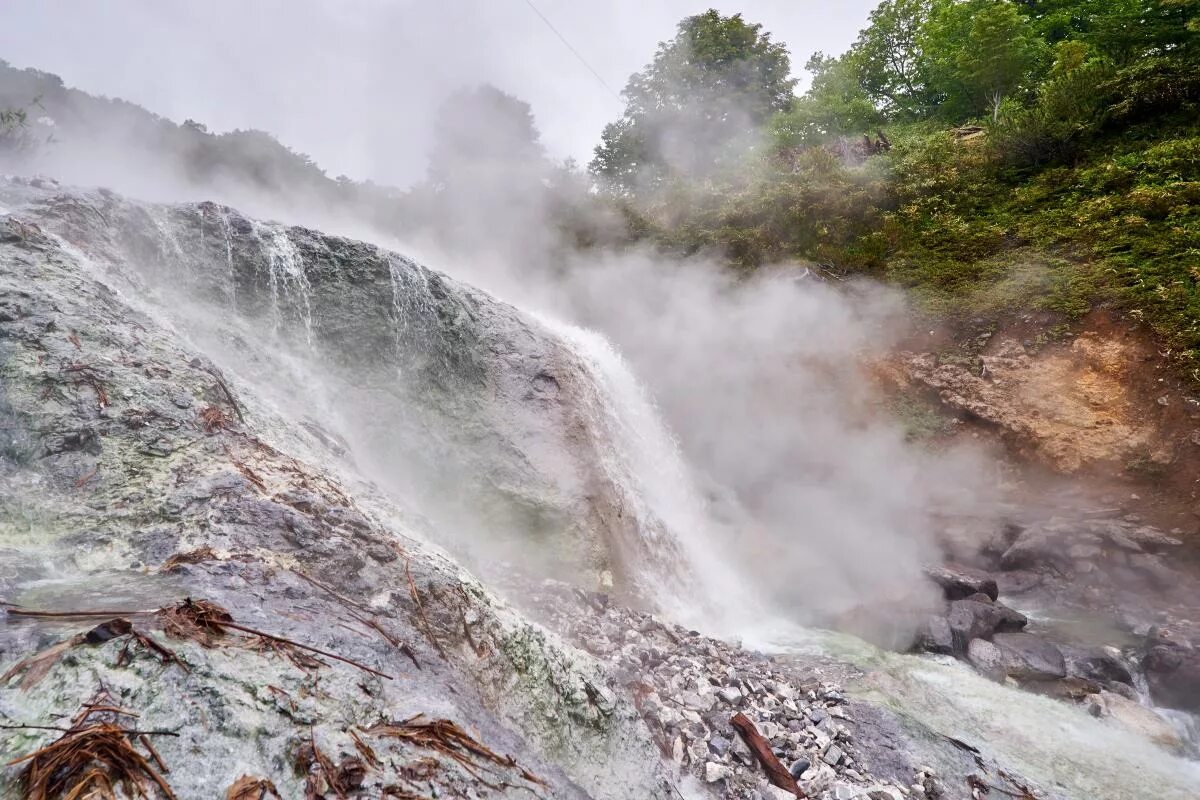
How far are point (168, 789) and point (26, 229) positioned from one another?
605 cm

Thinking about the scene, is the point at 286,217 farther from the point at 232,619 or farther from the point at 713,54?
the point at 232,619

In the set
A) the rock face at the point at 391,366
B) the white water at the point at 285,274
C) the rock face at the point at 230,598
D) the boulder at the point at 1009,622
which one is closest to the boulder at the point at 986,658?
the boulder at the point at 1009,622

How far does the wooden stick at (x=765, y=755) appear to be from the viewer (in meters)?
3.57

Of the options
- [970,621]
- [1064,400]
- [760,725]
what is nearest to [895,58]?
[1064,400]

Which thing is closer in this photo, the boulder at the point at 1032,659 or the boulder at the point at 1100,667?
the boulder at the point at 1032,659

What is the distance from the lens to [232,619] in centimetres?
230

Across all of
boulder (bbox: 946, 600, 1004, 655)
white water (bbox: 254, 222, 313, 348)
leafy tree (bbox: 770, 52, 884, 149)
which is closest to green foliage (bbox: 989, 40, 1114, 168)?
leafy tree (bbox: 770, 52, 884, 149)

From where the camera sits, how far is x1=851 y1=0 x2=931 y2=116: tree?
73.8ft

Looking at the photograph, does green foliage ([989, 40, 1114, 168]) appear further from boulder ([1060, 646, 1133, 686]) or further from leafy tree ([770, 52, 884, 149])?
boulder ([1060, 646, 1133, 686])

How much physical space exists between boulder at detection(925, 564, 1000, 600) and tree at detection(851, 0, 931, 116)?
66.2ft

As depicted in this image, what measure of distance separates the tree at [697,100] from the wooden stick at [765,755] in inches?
851

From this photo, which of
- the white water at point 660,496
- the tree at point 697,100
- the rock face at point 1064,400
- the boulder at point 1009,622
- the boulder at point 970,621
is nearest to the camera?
the boulder at point 970,621

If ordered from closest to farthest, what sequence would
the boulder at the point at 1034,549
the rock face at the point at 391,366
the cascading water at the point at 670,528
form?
the cascading water at the point at 670,528 → the rock face at the point at 391,366 → the boulder at the point at 1034,549

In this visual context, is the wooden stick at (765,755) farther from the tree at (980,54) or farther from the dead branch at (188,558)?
the tree at (980,54)
